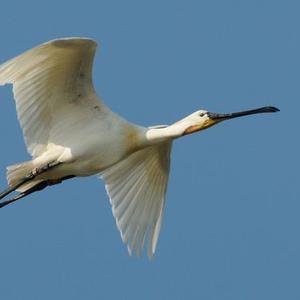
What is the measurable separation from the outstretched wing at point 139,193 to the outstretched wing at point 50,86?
1682 mm

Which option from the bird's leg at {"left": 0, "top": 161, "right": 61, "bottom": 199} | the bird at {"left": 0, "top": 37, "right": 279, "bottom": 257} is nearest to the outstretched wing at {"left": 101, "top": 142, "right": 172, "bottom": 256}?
the bird at {"left": 0, "top": 37, "right": 279, "bottom": 257}

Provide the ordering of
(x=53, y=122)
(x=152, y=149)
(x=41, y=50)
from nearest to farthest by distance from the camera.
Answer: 1. (x=41, y=50)
2. (x=53, y=122)
3. (x=152, y=149)

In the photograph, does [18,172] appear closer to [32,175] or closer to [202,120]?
[32,175]

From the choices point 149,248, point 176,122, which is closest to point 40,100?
point 176,122

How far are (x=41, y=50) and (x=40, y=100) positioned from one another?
966 millimetres

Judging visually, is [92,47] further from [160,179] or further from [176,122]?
[160,179]

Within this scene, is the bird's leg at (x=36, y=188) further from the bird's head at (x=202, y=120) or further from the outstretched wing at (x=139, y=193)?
the bird's head at (x=202, y=120)

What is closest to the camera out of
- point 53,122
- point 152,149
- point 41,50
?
point 41,50

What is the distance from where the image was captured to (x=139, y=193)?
18.4m

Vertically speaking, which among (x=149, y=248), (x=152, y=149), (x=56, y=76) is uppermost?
(x=56, y=76)

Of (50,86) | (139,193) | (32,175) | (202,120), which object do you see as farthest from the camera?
(139,193)

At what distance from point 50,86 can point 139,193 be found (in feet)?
8.84

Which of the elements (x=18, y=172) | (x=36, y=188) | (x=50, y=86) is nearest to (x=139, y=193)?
(x=36, y=188)

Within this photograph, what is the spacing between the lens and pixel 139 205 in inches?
720
